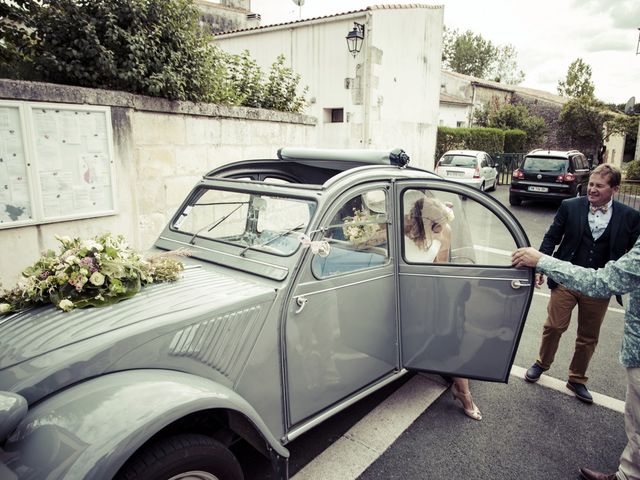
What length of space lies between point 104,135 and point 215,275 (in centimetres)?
308

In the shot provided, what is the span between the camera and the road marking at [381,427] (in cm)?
285

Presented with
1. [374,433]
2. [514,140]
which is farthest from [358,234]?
[514,140]

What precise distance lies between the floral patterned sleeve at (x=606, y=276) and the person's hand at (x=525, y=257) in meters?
0.19

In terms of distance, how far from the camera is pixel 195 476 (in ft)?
6.59

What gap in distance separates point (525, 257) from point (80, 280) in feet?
9.25

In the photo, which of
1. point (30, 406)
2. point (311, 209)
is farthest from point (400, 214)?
point (30, 406)

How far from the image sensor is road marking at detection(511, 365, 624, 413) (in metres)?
3.65

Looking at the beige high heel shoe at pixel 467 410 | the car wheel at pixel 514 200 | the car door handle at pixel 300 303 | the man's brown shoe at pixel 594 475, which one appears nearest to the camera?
the car door handle at pixel 300 303

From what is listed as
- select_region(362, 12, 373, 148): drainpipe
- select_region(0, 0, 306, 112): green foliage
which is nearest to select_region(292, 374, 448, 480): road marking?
select_region(0, 0, 306, 112): green foliage

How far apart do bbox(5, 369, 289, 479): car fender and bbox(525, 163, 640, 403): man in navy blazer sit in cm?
311

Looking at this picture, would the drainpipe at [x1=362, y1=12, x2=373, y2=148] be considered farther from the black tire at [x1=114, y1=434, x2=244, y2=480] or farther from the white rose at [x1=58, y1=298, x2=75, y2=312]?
the black tire at [x1=114, y1=434, x2=244, y2=480]

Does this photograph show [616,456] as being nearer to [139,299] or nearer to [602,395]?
[602,395]

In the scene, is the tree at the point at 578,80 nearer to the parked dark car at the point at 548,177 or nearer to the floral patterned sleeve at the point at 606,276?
the parked dark car at the point at 548,177

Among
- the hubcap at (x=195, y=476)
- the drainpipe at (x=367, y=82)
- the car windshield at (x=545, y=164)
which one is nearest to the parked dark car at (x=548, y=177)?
the car windshield at (x=545, y=164)
